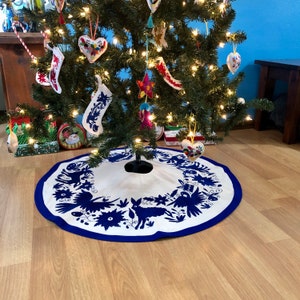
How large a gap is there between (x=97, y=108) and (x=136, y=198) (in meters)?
0.44

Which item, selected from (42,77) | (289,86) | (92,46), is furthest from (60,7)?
(289,86)

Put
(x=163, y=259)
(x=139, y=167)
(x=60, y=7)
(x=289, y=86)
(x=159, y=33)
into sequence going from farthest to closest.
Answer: (x=289, y=86)
(x=139, y=167)
(x=159, y=33)
(x=60, y=7)
(x=163, y=259)

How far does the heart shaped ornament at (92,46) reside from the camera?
3.46ft

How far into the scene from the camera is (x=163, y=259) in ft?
3.18

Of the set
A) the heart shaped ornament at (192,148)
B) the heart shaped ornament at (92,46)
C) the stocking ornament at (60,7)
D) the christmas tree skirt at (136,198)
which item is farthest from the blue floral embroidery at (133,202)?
the stocking ornament at (60,7)

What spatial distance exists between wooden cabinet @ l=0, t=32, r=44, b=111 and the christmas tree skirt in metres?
0.56

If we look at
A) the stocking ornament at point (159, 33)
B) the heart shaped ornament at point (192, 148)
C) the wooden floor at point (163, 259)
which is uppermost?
the stocking ornament at point (159, 33)

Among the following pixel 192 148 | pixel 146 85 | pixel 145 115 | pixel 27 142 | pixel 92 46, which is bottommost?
pixel 27 142

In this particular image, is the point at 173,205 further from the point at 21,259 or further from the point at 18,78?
the point at 18,78

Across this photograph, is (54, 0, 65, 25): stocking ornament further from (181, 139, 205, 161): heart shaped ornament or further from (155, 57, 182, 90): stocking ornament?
(181, 139, 205, 161): heart shaped ornament

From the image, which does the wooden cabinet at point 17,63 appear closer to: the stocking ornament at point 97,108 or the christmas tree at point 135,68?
the christmas tree at point 135,68

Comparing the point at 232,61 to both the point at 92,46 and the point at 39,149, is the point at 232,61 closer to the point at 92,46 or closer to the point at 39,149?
the point at 92,46

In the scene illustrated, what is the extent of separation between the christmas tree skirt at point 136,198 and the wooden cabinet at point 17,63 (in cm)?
56

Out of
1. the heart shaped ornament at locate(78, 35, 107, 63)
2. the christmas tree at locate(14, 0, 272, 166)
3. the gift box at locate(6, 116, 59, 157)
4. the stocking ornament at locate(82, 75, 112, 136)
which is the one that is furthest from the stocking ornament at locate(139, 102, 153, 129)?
the gift box at locate(6, 116, 59, 157)
